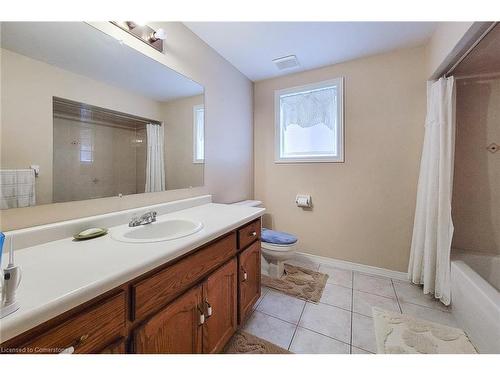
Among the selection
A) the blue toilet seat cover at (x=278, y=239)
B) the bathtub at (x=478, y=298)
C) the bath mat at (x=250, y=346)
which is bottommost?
the bath mat at (x=250, y=346)

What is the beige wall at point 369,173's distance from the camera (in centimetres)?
194

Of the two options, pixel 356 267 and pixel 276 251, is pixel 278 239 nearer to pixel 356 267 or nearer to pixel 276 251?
pixel 276 251

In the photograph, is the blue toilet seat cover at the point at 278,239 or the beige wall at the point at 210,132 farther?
the blue toilet seat cover at the point at 278,239

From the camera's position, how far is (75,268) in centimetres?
65

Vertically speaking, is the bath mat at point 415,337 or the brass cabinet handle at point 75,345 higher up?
the brass cabinet handle at point 75,345

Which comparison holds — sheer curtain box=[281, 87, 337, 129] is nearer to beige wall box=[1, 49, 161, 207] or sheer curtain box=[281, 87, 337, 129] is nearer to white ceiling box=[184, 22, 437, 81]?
white ceiling box=[184, 22, 437, 81]

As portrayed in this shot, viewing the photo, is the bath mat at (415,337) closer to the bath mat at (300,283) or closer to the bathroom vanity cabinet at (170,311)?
the bath mat at (300,283)

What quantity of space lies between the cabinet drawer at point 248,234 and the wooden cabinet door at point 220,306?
0.12 meters

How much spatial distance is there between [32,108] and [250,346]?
5.43 feet

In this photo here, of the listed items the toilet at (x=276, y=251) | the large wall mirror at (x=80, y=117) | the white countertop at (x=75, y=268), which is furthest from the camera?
the toilet at (x=276, y=251)

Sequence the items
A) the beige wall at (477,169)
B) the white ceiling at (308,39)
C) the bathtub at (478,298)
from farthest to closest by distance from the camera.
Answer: the beige wall at (477,169)
the white ceiling at (308,39)
the bathtub at (478,298)

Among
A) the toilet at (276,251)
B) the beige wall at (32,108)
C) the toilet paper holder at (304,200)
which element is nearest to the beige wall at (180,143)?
the beige wall at (32,108)

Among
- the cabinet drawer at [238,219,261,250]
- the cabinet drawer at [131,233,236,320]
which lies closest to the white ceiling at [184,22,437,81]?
the cabinet drawer at [238,219,261,250]
